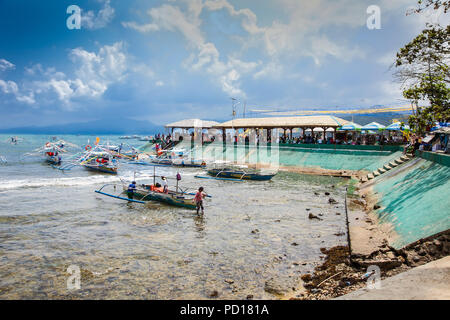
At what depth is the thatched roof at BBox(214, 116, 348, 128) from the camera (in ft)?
132

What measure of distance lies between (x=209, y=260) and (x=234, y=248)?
1707 millimetres

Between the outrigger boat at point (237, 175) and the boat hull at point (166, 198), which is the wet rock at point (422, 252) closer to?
the boat hull at point (166, 198)

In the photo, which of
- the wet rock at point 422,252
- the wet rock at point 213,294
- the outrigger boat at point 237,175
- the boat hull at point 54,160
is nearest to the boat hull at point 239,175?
the outrigger boat at point 237,175

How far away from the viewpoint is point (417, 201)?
46.4ft

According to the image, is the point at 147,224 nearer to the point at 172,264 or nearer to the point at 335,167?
the point at 172,264

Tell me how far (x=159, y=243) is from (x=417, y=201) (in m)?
13.0

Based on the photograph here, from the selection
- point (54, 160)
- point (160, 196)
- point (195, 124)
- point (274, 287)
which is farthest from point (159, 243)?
point (195, 124)

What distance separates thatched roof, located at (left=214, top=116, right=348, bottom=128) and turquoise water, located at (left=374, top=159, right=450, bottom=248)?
757 inches

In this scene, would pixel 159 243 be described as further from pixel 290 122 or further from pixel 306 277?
pixel 290 122

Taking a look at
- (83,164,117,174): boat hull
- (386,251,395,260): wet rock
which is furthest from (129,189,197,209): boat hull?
(83,164,117,174): boat hull

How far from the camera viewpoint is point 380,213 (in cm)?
1591

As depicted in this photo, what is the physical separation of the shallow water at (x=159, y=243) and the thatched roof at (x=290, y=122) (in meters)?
17.2

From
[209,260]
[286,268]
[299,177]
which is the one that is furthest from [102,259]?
[299,177]

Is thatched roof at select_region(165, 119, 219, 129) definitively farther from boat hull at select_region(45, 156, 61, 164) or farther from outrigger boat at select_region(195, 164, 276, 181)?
boat hull at select_region(45, 156, 61, 164)
